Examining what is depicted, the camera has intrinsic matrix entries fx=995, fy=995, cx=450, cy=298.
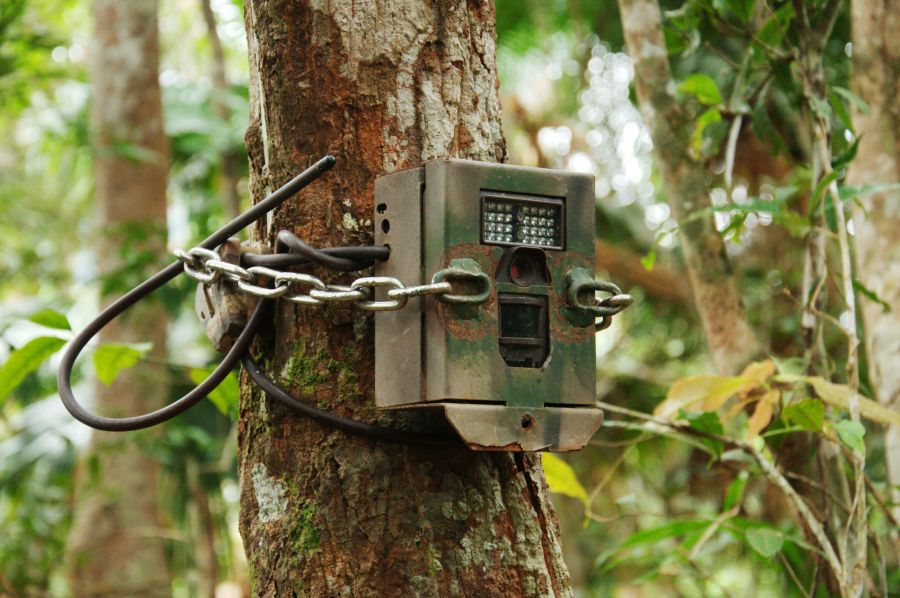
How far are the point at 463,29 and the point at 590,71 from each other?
4766 millimetres

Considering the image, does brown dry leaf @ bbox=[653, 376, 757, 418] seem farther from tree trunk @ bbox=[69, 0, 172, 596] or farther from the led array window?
tree trunk @ bbox=[69, 0, 172, 596]

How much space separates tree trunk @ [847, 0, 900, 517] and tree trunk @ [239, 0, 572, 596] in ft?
5.38

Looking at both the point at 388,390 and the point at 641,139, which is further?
the point at 641,139

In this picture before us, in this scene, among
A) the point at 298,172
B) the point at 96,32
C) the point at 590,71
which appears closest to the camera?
the point at 298,172

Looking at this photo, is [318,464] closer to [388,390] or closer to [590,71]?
[388,390]

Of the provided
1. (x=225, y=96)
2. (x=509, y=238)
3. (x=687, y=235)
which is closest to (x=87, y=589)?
(x=225, y=96)

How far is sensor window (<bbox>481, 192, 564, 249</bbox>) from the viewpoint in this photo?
106 cm

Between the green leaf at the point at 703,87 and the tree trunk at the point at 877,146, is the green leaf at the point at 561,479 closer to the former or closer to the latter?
the green leaf at the point at 703,87

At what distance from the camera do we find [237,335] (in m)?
1.18

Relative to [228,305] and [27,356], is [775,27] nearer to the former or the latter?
[228,305]

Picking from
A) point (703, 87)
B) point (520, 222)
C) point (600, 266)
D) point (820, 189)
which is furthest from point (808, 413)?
point (600, 266)

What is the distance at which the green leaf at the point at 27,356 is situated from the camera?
5.35ft

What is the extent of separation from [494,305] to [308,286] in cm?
22

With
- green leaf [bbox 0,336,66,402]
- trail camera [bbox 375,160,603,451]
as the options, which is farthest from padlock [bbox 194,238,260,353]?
green leaf [bbox 0,336,66,402]
